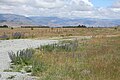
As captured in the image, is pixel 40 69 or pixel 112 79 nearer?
pixel 112 79

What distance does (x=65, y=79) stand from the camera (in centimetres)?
1255

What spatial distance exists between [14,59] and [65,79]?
22.8ft

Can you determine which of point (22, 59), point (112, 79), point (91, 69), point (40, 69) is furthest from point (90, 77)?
point (22, 59)

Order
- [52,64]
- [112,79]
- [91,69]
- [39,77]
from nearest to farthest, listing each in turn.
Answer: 1. [112,79]
2. [39,77]
3. [91,69]
4. [52,64]

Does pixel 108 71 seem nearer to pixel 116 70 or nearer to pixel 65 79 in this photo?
pixel 116 70

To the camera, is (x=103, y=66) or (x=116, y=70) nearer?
(x=116, y=70)

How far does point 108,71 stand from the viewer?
13852 mm

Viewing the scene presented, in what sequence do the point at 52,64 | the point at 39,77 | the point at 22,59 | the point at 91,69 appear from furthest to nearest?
the point at 22,59 → the point at 52,64 → the point at 91,69 → the point at 39,77

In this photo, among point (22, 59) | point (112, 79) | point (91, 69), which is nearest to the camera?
point (112, 79)

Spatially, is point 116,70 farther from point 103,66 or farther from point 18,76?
point 18,76

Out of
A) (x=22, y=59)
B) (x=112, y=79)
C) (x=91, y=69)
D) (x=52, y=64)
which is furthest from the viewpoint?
(x=22, y=59)

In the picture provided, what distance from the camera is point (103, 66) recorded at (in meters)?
15.3

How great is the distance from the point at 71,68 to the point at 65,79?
9.58 feet

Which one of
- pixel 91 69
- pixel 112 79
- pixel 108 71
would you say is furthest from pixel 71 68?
pixel 112 79
